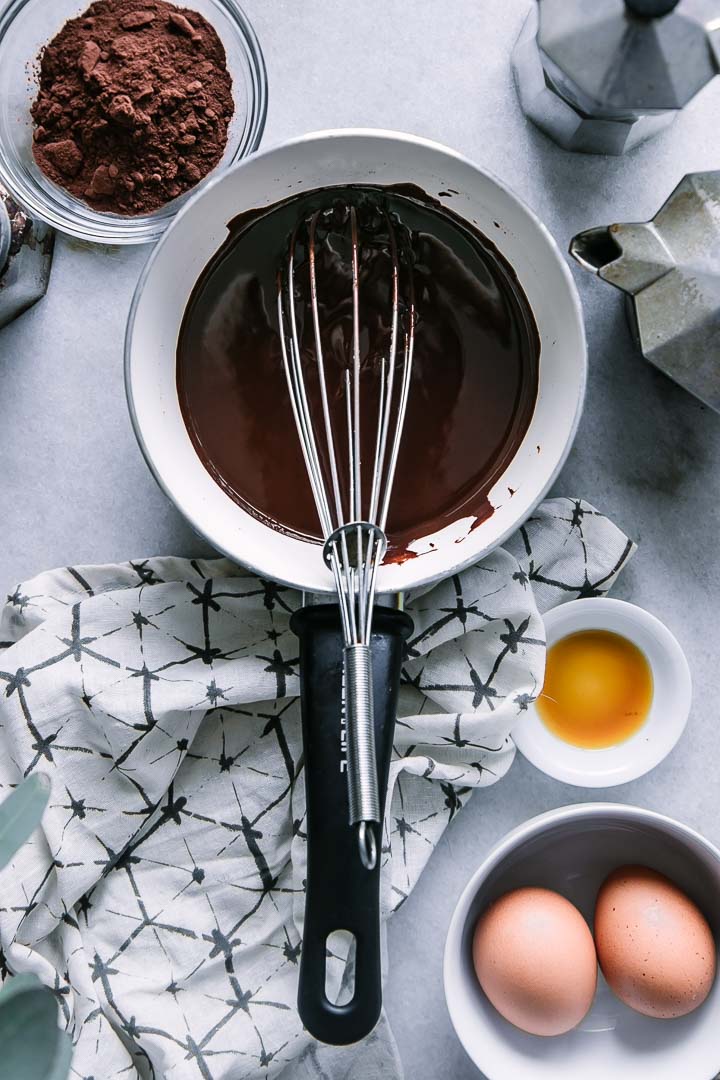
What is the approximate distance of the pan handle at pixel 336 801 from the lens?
0.76 m

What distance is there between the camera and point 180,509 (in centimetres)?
77

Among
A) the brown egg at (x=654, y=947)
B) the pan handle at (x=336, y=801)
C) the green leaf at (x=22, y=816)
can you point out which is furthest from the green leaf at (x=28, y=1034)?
the brown egg at (x=654, y=947)

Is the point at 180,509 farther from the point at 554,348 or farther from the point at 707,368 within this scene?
the point at 707,368

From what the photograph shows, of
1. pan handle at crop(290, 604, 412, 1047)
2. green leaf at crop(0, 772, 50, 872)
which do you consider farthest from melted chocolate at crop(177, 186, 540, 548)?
green leaf at crop(0, 772, 50, 872)

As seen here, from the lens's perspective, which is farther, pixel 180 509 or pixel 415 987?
pixel 415 987

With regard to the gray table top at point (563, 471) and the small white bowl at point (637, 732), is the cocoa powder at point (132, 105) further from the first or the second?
the small white bowl at point (637, 732)

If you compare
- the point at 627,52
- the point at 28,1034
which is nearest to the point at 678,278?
the point at 627,52

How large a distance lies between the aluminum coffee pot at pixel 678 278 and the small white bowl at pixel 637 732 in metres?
0.20

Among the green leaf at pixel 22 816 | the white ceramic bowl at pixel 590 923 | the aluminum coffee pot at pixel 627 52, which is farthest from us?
the white ceramic bowl at pixel 590 923

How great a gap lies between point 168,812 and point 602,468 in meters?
0.49

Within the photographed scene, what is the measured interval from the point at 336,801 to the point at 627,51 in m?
0.59

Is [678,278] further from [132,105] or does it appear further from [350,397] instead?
[132,105]

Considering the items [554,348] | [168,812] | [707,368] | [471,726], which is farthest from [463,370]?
[168,812]

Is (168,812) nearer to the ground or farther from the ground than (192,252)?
nearer to the ground
